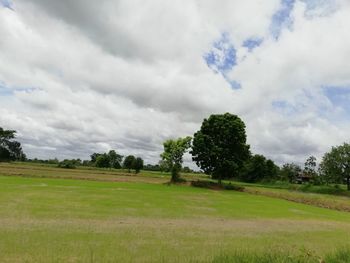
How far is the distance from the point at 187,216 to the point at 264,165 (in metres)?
87.0

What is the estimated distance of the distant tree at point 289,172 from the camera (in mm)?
116463

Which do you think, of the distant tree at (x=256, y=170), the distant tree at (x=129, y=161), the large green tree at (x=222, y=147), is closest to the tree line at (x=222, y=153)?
the large green tree at (x=222, y=147)

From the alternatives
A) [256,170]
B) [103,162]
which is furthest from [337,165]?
[103,162]

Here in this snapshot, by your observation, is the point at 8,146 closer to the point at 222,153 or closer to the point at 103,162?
the point at 103,162

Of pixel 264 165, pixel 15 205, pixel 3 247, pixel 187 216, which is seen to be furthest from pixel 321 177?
pixel 3 247

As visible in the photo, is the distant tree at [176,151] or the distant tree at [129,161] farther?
the distant tree at [129,161]

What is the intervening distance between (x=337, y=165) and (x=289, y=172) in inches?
1725

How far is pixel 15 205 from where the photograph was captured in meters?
19.7

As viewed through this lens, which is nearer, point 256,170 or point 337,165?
point 337,165

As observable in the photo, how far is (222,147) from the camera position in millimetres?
52375

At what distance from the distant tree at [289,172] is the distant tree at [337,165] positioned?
1494 inches

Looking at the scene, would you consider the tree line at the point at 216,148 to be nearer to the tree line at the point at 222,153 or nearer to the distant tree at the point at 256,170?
the tree line at the point at 222,153

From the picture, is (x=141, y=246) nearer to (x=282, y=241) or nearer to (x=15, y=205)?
(x=282, y=241)

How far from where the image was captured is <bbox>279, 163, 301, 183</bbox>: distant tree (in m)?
116
